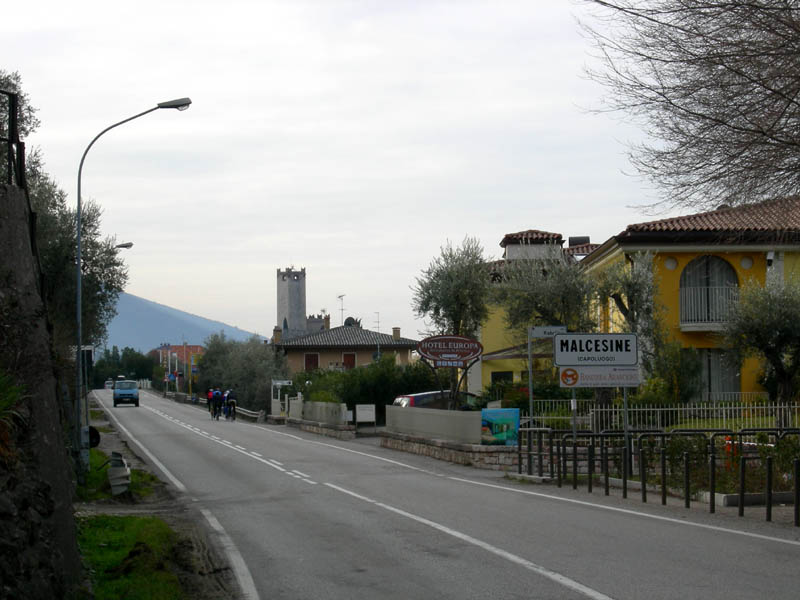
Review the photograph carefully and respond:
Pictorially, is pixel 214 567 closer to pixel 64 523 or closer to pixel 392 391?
pixel 64 523

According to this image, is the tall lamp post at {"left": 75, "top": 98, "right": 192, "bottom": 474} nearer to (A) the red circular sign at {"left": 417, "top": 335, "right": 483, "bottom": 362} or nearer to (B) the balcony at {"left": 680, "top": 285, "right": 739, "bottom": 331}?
(A) the red circular sign at {"left": 417, "top": 335, "right": 483, "bottom": 362}

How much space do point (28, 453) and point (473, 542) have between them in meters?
5.35

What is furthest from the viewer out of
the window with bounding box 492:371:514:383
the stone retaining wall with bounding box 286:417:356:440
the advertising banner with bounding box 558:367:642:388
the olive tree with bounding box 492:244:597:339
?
the window with bounding box 492:371:514:383

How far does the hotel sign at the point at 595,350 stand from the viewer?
19.0 m

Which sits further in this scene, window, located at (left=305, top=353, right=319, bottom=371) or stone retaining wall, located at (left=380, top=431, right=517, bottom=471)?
window, located at (left=305, top=353, right=319, bottom=371)

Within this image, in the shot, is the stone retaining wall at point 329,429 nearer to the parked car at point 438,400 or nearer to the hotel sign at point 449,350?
the parked car at point 438,400

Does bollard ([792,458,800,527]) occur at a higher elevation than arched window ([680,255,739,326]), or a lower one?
lower

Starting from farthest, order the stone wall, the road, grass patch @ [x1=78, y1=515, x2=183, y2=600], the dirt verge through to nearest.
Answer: the dirt verge, the road, grass patch @ [x1=78, y1=515, x2=183, y2=600], the stone wall

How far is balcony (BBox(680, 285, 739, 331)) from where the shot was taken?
3566 centimetres

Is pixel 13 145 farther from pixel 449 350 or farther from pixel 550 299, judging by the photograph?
pixel 550 299

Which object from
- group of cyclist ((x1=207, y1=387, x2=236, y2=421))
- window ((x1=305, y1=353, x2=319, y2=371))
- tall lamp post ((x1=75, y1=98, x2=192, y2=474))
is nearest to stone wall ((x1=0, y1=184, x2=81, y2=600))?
tall lamp post ((x1=75, y1=98, x2=192, y2=474))

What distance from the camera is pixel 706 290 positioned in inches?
1425

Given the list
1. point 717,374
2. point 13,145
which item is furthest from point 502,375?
point 13,145

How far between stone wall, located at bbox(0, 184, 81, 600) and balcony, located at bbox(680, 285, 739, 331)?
30.1 m
